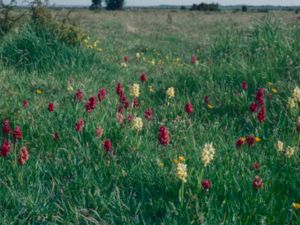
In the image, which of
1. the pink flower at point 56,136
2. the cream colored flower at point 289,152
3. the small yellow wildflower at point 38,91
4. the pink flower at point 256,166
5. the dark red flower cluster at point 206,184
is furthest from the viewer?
the small yellow wildflower at point 38,91

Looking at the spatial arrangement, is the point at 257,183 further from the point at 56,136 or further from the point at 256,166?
the point at 56,136

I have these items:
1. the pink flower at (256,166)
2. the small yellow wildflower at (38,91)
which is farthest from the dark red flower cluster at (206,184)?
the small yellow wildflower at (38,91)

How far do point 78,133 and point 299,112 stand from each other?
184 cm

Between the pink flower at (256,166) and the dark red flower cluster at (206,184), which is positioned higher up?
the dark red flower cluster at (206,184)

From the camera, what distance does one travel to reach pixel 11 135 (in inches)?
146

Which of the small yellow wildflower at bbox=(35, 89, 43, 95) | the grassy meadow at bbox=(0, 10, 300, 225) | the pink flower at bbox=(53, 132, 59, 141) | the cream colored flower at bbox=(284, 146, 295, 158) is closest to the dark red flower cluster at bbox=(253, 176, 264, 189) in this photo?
the grassy meadow at bbox=(0, 10, 300, 225)

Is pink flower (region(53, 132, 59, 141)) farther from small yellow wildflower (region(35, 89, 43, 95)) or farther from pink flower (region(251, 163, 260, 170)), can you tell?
small yellow wildflower (region(35, 89, 43, 95))

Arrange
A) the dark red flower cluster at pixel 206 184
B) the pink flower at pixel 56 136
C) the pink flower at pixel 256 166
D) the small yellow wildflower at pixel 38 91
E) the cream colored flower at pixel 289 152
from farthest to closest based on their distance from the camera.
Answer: the small yellow wildflower at pixel 38 91, the pink flower at pixel 56 136, the cream colored flower at pixel 289 152, the pink flower at pixel 256 166, the dark red flower cluster at pixel 206 184

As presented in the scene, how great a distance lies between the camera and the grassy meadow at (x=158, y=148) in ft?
8.22

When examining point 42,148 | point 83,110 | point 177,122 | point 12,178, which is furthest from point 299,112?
point 12,178

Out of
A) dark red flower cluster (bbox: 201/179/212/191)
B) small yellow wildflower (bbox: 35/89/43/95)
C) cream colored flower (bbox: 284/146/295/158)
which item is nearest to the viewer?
dark red flower cluster (bbox: 201/179/212/191)

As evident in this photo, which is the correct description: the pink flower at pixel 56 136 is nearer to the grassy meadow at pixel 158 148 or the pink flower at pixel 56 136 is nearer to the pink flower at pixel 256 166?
the grassy meadow at pixel 158 148

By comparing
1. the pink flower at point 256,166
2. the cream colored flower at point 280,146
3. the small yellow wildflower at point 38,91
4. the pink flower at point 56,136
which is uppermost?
the cream colored flower at point 280,146

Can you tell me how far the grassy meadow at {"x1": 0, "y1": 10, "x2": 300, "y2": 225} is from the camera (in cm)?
251
